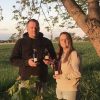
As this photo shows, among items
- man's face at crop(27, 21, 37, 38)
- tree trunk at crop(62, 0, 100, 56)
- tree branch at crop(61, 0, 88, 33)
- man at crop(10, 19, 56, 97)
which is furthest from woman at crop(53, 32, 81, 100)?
tree branch at crop(61, 0, 88, 33)

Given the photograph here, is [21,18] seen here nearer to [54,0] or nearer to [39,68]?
[54,0]

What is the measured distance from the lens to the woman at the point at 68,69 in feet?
20.5

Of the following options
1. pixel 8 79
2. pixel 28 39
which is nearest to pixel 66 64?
pixel 28 39

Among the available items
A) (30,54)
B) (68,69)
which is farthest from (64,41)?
(30,54)

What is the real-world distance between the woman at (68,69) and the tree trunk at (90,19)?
2800 millimetres

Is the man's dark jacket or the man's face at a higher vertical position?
the man's face

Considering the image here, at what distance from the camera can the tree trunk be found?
908 centimetres

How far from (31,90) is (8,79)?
7.67m

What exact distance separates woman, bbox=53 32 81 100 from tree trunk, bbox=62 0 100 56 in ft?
9.19

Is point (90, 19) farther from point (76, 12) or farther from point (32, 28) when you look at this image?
point (32, 28)

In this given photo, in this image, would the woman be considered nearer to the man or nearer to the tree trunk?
the man

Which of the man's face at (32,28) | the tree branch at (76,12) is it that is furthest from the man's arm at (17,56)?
the tree branch at (76,12)

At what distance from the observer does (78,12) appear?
9352 mm

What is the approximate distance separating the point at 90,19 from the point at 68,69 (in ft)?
10.3
